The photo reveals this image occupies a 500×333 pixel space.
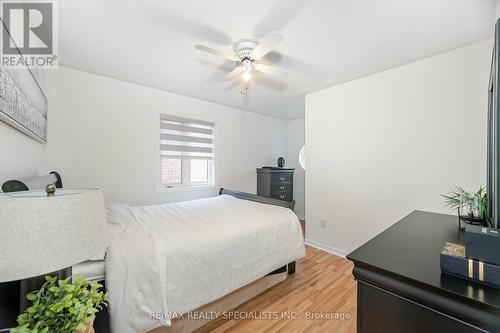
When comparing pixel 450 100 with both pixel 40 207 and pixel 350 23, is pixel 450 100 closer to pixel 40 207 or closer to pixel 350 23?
pixel 350 23

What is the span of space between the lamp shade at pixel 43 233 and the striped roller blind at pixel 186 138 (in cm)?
268

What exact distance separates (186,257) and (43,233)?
99 cm

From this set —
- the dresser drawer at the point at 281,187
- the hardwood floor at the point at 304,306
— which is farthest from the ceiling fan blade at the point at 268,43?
the dresser drawer at the point at 281,187

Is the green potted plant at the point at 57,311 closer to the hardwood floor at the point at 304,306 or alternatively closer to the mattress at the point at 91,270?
the mattress at the point at 91,270

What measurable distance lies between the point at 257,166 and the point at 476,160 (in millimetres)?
3260

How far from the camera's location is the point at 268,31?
1.74 metres

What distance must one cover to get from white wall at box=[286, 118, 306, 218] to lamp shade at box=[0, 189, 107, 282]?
4529 millimetres

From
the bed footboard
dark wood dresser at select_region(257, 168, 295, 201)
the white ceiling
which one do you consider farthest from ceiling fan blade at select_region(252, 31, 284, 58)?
dark wood dresser at select_region(257, 168, 295, 201)

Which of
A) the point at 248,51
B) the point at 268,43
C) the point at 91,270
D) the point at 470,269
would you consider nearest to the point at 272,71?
the point at 248,51

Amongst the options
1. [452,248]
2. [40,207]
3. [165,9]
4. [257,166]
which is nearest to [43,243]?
[40,207]

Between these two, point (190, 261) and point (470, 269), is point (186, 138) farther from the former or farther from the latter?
point (470, 269)

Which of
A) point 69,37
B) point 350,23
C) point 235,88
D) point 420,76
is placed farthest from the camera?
point 235,88

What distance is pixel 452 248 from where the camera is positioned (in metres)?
0.86

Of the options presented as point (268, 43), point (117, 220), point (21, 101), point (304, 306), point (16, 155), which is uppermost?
point (268, 43)
